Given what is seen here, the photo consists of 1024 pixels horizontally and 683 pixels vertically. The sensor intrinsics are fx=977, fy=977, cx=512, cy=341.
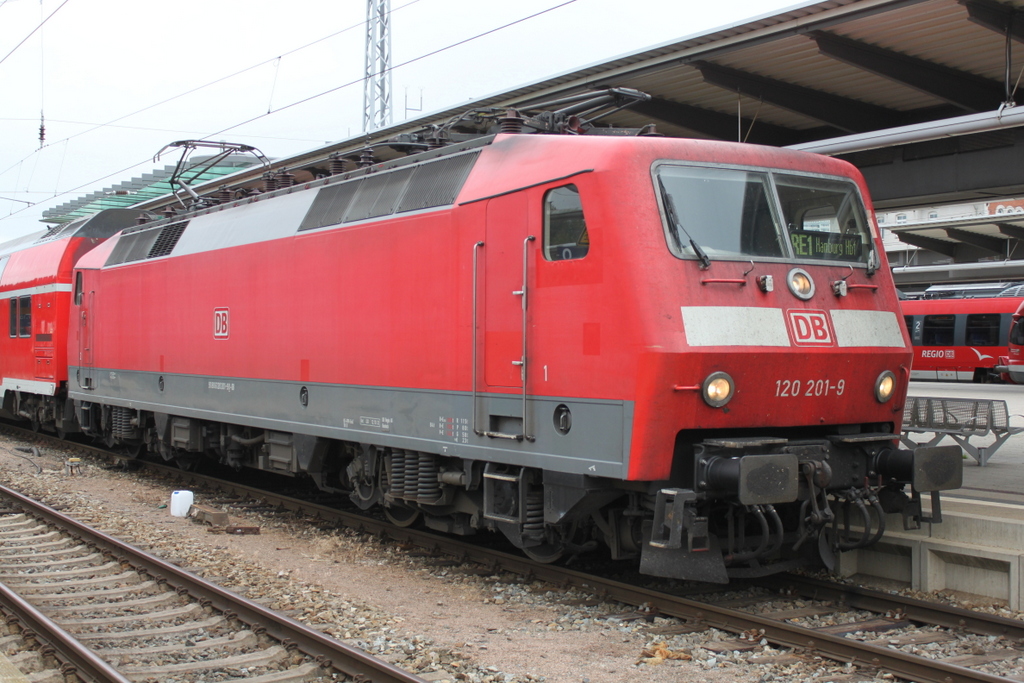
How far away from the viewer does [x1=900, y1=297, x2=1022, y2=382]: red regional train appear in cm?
3231

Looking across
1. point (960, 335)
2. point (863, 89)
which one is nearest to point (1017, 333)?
point (960, 335)

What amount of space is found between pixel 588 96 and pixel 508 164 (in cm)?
161

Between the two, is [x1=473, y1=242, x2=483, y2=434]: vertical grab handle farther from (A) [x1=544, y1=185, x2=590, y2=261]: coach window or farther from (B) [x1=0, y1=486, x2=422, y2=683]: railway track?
(B) [x1=0, y1=486, x2=422, y2=683]: railway track

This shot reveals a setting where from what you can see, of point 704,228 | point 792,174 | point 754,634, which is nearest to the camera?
point 754,634

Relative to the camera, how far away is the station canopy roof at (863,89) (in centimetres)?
894

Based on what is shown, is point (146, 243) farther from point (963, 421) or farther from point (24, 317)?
point (963, 421)

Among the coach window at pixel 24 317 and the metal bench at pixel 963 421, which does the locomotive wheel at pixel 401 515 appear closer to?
the metal bench at pixel 963 421

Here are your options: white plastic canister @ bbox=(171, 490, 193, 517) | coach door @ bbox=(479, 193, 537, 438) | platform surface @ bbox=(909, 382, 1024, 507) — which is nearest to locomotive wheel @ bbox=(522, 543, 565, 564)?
coach door @ bbox=(479, 193, 537, 438)

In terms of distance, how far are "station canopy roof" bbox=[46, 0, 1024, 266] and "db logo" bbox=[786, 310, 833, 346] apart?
10.1 feet

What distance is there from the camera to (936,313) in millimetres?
33938

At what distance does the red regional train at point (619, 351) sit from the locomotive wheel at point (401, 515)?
3 centimetres

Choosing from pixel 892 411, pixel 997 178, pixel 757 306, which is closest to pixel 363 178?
pixel 757 306

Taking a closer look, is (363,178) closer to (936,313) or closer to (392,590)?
(392,590)

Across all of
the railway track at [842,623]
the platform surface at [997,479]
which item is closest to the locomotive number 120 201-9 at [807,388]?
the railway track at [842,623]
